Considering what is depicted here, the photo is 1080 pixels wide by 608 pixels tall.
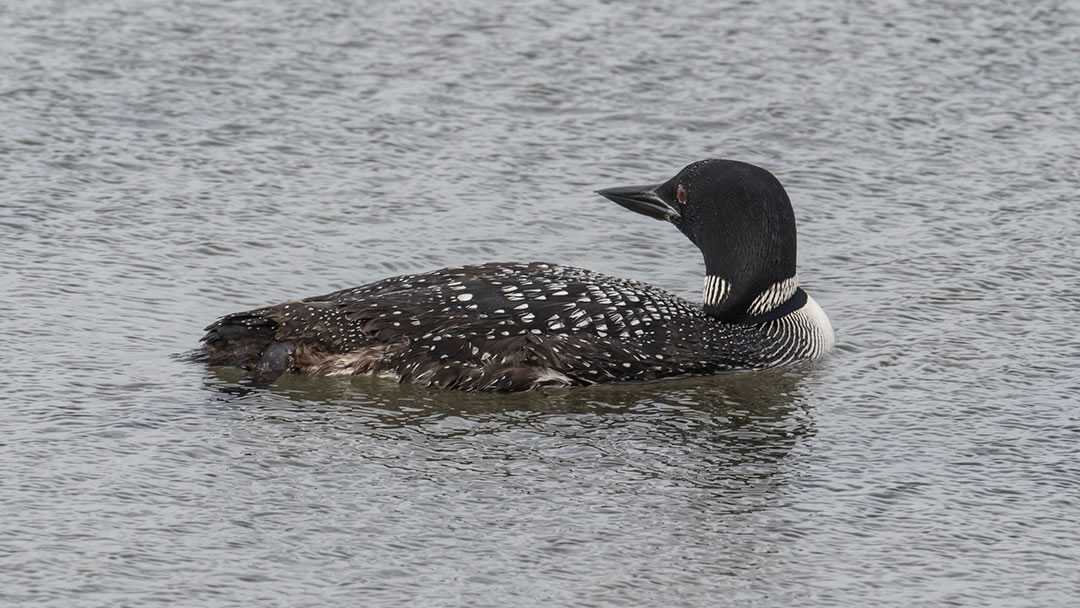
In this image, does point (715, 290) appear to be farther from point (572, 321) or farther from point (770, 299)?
point (572, 321)

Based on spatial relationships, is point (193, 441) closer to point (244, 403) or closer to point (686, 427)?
→ point (244, 403)

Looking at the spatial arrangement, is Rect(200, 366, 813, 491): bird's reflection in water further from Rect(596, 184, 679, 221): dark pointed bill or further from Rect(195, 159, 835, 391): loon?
Rect(596, 184, 679, 221): dark pointed bill

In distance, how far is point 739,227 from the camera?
6555 millimetres

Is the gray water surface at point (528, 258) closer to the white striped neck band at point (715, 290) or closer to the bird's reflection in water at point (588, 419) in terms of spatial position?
the bird's reflection in water at point (588, 419)

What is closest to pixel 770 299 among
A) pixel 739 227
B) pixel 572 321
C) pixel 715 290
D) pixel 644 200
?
pixel 715 290

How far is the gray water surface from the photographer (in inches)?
190

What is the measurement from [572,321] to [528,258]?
41.8 inches

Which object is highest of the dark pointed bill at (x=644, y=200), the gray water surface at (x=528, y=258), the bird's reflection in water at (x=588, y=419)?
the dark pointed bill at (x=644, y=200)

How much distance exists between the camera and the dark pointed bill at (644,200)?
6785mm

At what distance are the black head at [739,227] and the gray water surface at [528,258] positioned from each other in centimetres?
37

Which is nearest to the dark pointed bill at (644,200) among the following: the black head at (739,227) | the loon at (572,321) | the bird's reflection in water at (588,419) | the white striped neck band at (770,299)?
the loon at (572,321)

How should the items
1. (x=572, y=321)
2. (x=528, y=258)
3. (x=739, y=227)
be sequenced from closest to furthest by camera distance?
(x=572, y=321) < (x=739, y=227) < (x=528, y=258)

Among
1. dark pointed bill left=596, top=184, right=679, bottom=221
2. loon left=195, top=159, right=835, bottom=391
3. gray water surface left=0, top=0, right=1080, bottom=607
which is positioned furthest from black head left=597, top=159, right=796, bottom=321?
gray water surface left=0, top=0, right=1080, bottom=607

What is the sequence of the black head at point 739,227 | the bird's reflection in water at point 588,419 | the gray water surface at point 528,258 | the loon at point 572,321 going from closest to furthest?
the gray water surface at point 528,258
the bird's reflection in water at point 588,419
the loon at point 572,321
the black head at point 739,227
